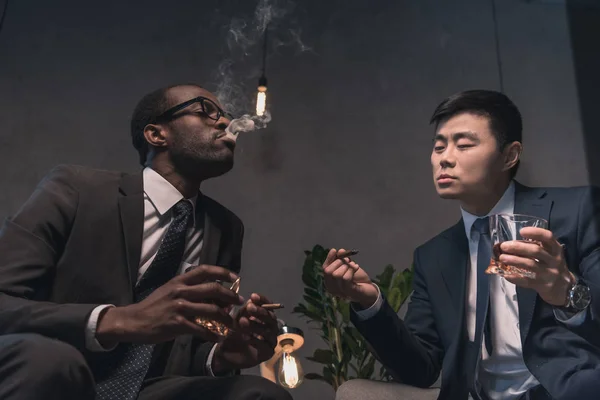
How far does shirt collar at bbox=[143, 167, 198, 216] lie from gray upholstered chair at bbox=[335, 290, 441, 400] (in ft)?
2.96

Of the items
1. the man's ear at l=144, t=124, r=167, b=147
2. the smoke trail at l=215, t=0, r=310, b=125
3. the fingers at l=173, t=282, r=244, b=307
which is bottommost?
the fingers at l=173, t=282, r=244, b=307

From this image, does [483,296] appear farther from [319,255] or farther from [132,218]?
[319,255]

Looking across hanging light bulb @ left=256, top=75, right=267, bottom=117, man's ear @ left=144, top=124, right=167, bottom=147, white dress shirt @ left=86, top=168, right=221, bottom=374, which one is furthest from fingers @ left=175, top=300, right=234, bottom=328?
hanging light bulb @ left=256, top=75, right=267, bottom=117

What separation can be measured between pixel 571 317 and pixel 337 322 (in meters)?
2.06

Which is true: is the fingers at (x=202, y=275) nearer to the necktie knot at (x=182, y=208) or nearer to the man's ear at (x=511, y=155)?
the necktie knot at (x=182, y=208)

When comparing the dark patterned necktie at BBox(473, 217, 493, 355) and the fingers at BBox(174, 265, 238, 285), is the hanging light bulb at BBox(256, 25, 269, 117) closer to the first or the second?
the dark patterned necktie at BBox(473, 217, 493, 355)

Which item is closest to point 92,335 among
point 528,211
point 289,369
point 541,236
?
point 541,236

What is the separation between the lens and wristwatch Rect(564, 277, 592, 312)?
4.94 feet

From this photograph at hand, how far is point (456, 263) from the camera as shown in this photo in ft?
6.94

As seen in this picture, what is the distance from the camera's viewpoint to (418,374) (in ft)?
6.35

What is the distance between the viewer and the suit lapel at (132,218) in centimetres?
174

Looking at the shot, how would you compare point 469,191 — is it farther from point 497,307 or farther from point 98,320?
point 98,320

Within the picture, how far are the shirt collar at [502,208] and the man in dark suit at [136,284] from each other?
3.13 ft

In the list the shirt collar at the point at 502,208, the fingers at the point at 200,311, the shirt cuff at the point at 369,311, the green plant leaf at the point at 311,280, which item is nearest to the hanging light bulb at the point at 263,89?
the green plant leaf at the point at 311,280
